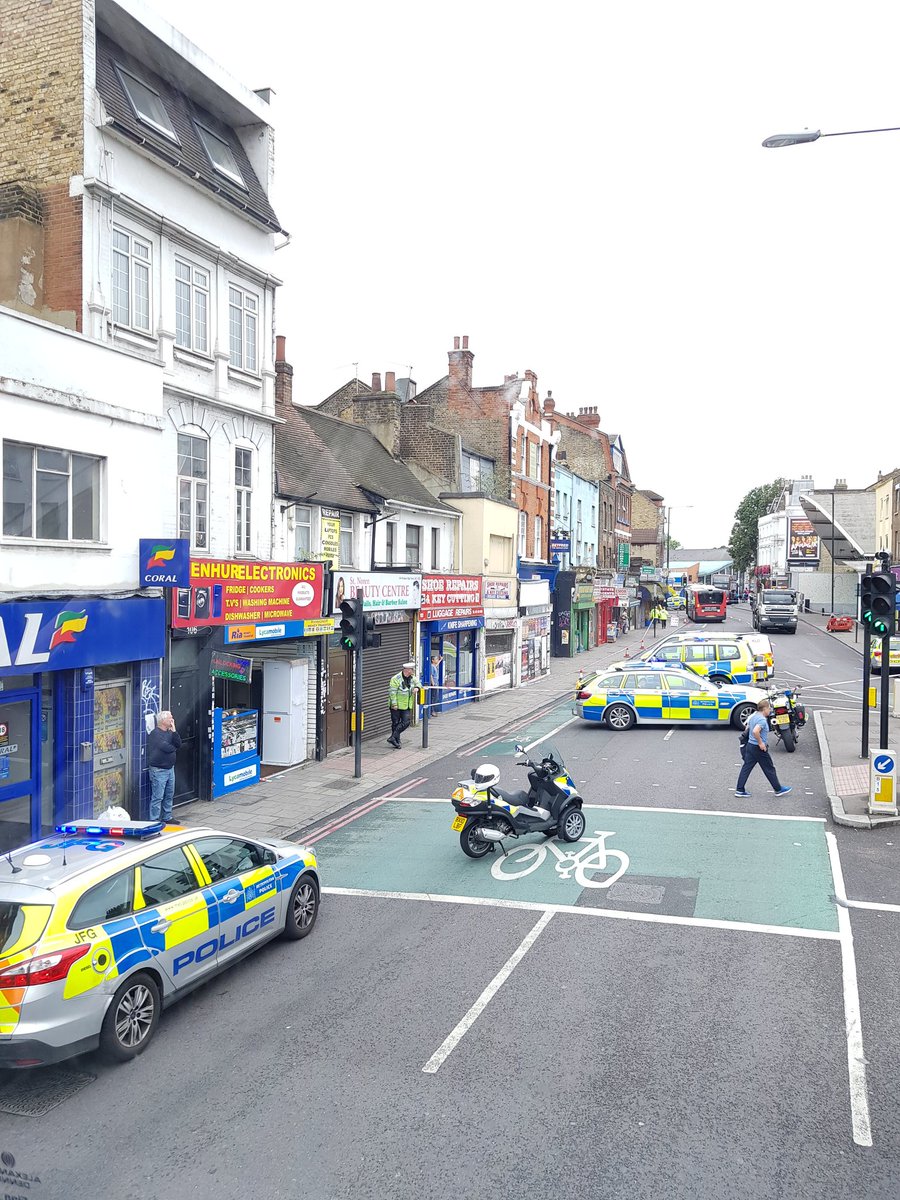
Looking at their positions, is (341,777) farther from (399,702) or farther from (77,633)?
(77,633)

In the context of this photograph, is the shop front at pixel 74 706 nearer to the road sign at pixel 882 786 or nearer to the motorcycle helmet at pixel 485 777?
the motorcycle helmet at pixel 485 777

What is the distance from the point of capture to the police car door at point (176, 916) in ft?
23.5

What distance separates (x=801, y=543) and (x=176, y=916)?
103 meters

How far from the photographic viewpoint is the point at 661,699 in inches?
874

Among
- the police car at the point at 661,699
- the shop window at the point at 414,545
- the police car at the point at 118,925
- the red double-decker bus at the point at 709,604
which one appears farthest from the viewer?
the red double-decker bus at the point at 709,604

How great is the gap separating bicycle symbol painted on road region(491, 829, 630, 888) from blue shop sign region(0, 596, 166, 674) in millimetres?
6180

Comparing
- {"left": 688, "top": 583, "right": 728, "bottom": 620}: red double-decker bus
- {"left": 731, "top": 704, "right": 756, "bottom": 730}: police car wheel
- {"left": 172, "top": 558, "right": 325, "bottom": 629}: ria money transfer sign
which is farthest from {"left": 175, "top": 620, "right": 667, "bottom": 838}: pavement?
{"left": 688, "top": 583, "right": 728, "bottom": 620}: red double-decker bus

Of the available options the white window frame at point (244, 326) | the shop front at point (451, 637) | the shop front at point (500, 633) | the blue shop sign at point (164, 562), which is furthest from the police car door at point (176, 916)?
the shop front at point (500, 633)

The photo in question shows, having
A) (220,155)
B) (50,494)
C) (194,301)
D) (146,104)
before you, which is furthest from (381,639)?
(146,104)

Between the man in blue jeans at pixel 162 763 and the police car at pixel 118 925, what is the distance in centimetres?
456

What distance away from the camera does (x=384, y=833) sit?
13.3 metres

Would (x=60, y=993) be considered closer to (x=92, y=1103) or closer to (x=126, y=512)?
(x=92, y=1103)

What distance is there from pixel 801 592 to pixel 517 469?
63.8 metres

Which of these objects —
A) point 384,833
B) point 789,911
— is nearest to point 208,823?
point 384,833
